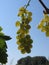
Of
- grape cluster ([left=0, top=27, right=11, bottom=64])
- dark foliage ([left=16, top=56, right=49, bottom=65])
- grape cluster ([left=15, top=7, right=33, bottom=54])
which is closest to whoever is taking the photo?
grape cluster ([left=15, top=7, right=33, bottom=54])

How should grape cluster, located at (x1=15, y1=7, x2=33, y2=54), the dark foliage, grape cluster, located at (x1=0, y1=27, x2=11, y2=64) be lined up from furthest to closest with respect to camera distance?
the dark foliage < grape cluster, located at (x1=0, y1=27, x2=11, y2=64) < grape cluster, located at (x1=15, y1=7, x2=33, y2=54)

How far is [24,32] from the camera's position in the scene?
265cm

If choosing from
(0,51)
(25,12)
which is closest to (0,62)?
(0,51)

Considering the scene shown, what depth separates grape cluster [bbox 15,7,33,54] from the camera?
103 inches

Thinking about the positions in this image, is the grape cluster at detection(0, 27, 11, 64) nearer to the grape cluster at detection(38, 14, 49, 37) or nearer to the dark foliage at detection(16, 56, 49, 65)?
the grape cluster at detection(38, 14, 49, 37)

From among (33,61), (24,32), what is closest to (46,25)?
(24,32)

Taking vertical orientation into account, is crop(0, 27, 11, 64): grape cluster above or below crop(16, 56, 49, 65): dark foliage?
below

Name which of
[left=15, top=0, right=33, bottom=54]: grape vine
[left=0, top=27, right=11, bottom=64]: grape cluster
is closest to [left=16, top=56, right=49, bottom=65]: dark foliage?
[left=0, top=27, right=11, bottom=64]: grape cluster

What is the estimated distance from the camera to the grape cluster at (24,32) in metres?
2.61

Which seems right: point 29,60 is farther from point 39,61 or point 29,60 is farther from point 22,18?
point 22,18

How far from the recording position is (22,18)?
2.80 m

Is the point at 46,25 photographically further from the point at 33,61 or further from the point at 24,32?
the point at 33,61

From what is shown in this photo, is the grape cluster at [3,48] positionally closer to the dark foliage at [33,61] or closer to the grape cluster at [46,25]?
the grape cluster at [46,25]

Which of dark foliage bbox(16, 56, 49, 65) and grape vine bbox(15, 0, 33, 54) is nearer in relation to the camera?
grape vine bbox(15, 0, 33, 54)
